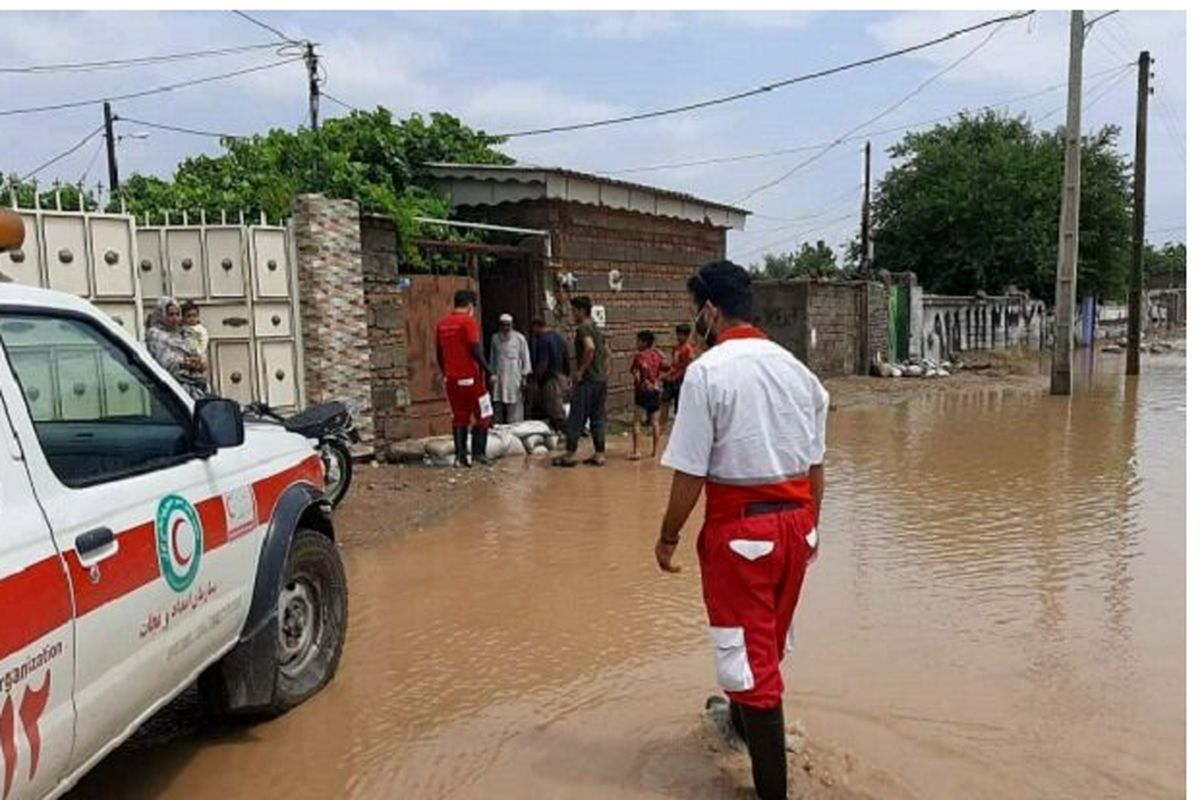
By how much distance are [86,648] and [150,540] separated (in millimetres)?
417

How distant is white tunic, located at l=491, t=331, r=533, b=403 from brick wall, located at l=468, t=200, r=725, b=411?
1317mm

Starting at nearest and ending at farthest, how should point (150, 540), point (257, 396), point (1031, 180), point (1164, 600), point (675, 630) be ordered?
point (150, 540), point (675, 630), point (1164, 600), point (257, 396), point (1031, 180)

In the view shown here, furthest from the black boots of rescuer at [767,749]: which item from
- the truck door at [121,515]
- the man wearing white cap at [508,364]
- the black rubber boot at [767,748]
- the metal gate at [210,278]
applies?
the man wearing white cap at [508,364]

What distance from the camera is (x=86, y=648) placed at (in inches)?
101

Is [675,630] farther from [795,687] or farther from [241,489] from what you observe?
[241,489]

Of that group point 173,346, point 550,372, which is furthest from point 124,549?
point 550,372

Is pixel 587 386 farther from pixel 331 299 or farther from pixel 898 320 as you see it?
pixel 898 320

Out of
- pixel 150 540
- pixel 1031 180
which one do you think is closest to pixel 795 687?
pixel 150 540

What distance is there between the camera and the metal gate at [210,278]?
7609mm

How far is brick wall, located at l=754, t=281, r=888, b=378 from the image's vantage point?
21.4m

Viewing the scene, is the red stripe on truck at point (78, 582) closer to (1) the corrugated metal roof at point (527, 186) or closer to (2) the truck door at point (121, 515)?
(2) the truck door at point (121, 515)

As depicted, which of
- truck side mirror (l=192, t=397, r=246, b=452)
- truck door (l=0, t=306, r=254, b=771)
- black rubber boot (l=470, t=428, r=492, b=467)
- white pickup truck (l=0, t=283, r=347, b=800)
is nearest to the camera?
white pickup truck (l=0, t=283, r=347, b=800)

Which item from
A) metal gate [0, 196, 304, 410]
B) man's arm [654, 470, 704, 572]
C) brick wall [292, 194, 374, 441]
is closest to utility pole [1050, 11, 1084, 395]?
brick wall [292, 194, 374, 441]

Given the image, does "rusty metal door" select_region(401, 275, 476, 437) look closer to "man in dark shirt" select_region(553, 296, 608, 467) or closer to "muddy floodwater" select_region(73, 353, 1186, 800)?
"man in dark shirt" select_region(553, 296, 608, 467)
